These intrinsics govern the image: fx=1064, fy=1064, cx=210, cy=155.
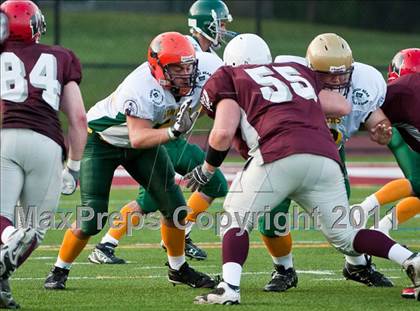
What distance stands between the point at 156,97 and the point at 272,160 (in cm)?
106

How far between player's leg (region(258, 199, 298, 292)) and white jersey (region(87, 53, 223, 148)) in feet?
2.79

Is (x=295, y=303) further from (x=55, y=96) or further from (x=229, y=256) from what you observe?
(x=55, y=96)

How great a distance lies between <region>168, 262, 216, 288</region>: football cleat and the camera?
661cm

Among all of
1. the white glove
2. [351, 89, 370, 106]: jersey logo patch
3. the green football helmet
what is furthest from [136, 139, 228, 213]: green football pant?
the white glove

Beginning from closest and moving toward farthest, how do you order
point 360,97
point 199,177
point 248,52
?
point 199,177 < point 248,52 < point 360,97

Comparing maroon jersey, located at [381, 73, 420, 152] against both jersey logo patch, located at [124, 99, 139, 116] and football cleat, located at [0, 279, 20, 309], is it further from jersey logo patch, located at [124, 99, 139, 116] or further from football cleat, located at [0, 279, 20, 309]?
football cleat, located at [0, 279, 20, 309]

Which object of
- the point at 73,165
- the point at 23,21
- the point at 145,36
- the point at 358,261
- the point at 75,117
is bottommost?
the point at 145,36

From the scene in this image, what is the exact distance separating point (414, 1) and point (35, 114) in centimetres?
1681

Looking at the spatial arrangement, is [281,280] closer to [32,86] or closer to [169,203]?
[169,203]

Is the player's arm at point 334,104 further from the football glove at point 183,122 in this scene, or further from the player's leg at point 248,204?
the football glove at point 183,122

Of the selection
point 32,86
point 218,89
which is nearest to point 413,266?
point 218,89

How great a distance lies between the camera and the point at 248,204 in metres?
5.69

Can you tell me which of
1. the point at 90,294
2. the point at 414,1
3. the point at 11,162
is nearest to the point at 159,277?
the point at 90,294

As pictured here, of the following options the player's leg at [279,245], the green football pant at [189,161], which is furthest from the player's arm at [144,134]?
the green football pant at [189,161]
